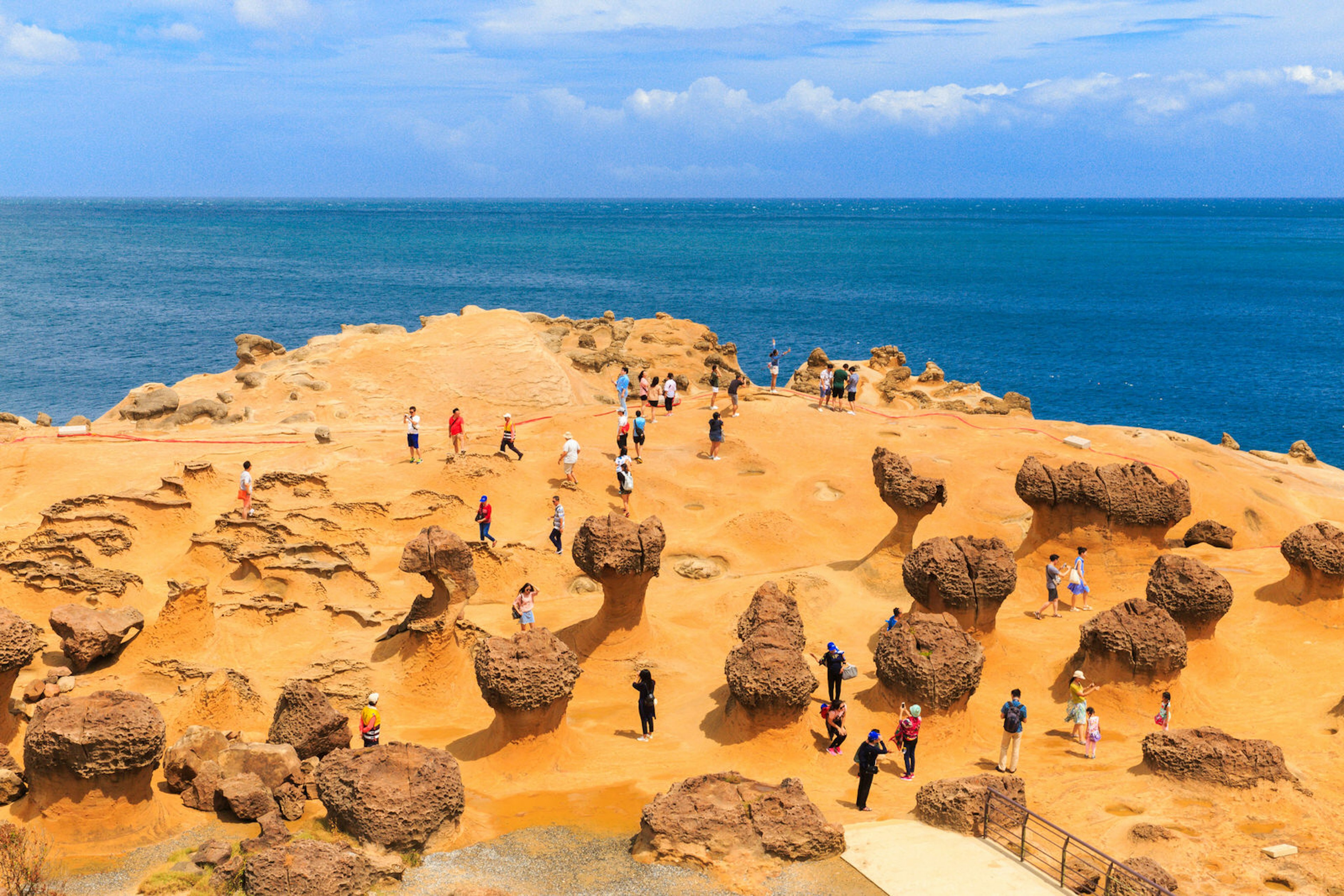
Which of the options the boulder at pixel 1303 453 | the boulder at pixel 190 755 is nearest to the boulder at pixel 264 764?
the boulder at pixel 190 755

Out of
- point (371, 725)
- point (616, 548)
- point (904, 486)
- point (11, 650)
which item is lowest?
point (371, 725)

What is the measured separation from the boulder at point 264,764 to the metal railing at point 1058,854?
31.3ft

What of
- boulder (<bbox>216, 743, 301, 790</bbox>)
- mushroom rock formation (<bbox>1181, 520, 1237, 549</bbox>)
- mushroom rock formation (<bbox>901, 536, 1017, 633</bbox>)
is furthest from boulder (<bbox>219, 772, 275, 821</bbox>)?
mushroom rock formation (<bbox>1181, 520, 1237, 549</bbox>)

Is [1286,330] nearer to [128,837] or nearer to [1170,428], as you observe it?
[1170,428]

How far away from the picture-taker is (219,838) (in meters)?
13.8

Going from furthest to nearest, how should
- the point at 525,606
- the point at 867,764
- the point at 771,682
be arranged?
the point at 525,606 → the point at 771,682 → the point at 867,764

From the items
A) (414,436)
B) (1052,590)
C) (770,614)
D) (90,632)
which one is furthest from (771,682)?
(414,436)

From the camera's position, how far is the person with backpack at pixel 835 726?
59.0 ft

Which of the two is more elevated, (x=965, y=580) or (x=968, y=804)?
(x=965, y=580)

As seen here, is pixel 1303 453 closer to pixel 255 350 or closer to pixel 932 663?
pixel 932 663

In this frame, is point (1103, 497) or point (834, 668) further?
point (1103, 497)

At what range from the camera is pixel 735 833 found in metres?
13.6

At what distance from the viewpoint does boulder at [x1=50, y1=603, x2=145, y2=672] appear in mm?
20406

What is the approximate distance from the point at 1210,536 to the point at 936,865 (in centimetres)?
1944
